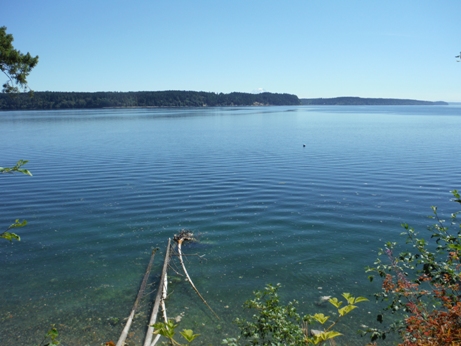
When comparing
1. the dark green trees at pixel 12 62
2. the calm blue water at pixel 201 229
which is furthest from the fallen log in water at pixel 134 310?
the dark green trees at pixel 12 62

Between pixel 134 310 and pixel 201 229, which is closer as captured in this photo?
pixel 134 310

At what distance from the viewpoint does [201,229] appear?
47.3 ft

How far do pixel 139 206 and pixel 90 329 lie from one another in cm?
910

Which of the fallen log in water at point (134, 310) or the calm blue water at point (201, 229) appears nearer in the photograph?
the fallen log in water at point (134, 310)

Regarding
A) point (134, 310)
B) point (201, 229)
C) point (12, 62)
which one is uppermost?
point (12, 62)

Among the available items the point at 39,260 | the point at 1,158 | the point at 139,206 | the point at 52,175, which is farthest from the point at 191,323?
the point at 1,158

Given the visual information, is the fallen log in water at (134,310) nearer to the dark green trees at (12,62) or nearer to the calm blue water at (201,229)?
the calm blue water at (201,229)

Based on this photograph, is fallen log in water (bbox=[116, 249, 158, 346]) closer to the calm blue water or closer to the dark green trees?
the calm blue water

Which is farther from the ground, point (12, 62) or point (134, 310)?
point (12, 62)

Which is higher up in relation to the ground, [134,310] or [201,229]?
[201,229]

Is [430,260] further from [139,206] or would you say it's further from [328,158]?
[328,158]

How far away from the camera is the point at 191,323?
873cm

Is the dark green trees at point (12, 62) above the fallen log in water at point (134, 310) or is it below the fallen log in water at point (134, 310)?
above

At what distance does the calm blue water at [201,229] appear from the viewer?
30.6 ft
